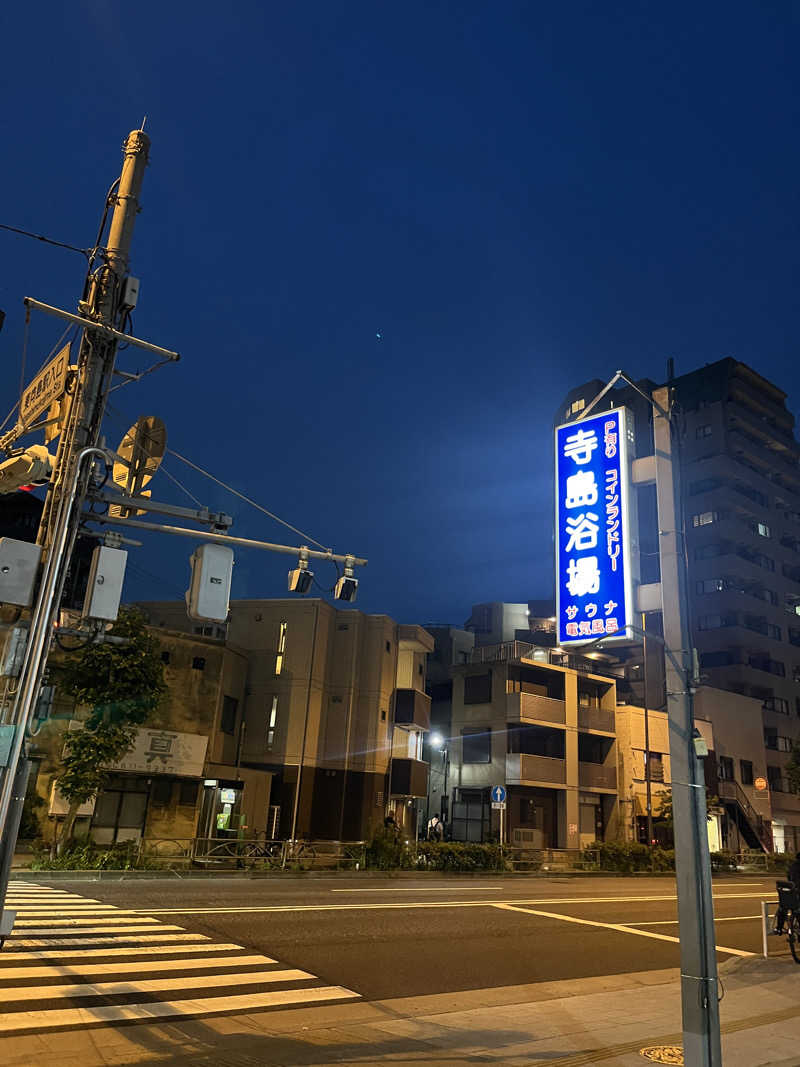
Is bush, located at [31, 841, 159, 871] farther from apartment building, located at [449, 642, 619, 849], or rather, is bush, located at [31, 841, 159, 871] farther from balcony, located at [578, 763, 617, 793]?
balcony, located at [578, 763, 617, 793]

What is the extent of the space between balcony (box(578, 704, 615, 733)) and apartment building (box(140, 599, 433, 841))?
1105 centimetres

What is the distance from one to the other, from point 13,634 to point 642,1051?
7.32m

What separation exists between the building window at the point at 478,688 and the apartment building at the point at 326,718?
6320 mm

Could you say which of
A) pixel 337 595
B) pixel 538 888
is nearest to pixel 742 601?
pixel 538 888

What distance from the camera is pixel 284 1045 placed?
7484 millimetres

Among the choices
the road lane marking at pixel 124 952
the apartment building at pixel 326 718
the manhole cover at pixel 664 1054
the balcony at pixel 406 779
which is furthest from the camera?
the balcony at pixel 406 779

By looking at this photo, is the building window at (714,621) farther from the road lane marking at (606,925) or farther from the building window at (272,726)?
the road lane marking at (606,925)

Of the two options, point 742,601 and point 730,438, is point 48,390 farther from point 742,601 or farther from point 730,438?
point 730,438

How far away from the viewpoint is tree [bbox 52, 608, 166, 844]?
73.0 feet

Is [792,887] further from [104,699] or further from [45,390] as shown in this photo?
[104,699]

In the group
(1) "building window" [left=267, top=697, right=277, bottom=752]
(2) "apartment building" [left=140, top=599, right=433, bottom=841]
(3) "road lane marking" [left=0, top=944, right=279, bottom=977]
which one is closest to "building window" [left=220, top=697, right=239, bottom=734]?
(2) "apartment building" [left=140, top=599, right=433, bottom=841]

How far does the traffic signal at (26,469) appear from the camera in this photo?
27.2 ft

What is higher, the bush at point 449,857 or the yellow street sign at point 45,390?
the yellow street sign at point 45,390

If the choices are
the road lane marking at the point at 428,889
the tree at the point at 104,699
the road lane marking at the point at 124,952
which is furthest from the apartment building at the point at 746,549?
the road lane marking at the point at 124,952
